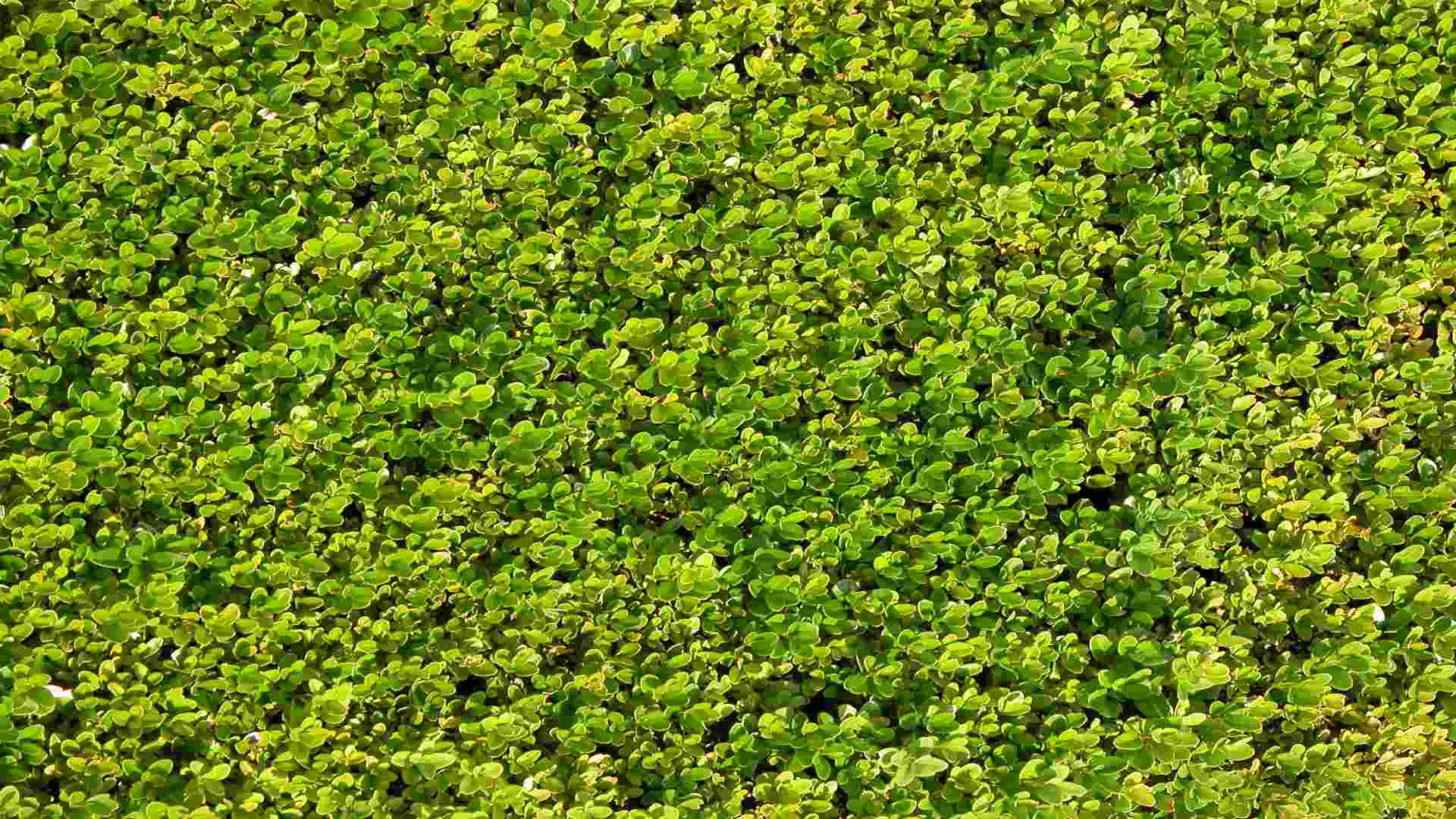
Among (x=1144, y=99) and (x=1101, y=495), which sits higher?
(x=1144, y=99)

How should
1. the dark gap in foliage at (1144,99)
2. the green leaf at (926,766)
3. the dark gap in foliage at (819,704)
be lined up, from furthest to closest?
the dark gap in foliage at (1144,99)
the dark gap in foliage at (819,704)
the green leaf at (926,766)

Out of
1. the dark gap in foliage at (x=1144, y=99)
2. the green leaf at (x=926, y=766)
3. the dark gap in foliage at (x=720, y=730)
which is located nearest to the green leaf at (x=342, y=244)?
the dark gap in foliage at (x=720, y=730)

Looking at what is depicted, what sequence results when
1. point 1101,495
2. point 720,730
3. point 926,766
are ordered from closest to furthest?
point 926,766 < point 720,730 < point 1101,495

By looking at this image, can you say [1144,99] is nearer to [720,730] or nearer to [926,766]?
[926,766]

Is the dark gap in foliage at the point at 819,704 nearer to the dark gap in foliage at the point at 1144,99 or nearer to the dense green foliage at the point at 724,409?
the dense green foliage at the point at 724,409

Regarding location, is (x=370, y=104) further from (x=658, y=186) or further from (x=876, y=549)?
(x=876, y=549)

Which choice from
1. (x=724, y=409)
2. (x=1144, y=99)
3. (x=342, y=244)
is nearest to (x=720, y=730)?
(x=724, y=409)

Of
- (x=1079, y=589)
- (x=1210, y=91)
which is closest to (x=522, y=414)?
(x=1079, y=589)

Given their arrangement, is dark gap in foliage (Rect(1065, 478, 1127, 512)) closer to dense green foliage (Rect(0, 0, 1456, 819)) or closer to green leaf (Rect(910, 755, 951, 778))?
dense green foliage (Rect(0, 0, 1456, 819))
